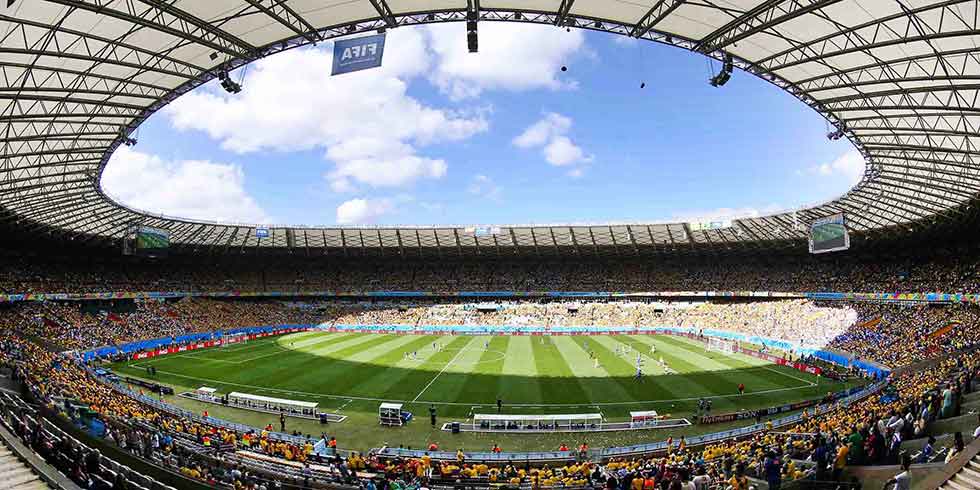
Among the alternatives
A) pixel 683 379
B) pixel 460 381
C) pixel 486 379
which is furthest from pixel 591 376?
pixel 460 381

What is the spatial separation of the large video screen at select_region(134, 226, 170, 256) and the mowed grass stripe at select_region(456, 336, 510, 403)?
3143 cm

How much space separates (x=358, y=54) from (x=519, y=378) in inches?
1003

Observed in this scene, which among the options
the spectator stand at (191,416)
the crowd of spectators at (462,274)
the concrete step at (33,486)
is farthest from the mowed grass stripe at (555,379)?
the crowd of spectators at (462,274)

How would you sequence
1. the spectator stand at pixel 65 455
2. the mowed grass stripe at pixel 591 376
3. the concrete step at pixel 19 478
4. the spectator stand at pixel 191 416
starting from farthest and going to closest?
the mowed grass stripe at pixel 591 376 → the spectator stand at pixel 191 416 → the spectator stand at pixel 65 455 → the concrete step at pixel 19 478

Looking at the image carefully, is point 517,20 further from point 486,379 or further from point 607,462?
point 486,379

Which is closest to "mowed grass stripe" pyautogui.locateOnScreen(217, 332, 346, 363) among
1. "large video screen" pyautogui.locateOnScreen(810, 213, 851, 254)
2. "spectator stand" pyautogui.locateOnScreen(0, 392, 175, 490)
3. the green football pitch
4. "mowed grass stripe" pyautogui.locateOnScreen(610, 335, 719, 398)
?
the green football pitch

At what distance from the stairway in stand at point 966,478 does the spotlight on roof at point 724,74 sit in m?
14.7

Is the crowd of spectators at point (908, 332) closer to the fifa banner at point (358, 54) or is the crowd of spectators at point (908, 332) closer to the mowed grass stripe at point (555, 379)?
the mowed grass stripe at point (555, 379)

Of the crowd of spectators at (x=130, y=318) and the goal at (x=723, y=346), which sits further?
the goal at (x=723, y=346)

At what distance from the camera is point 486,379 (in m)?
36.4

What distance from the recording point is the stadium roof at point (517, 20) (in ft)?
56.1

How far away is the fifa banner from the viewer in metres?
16.8

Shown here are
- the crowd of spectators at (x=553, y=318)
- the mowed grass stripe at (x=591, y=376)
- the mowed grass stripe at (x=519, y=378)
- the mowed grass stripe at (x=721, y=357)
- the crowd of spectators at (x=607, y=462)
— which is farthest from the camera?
the mowed grass stripe at (x=721, y=357)

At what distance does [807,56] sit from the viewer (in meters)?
21.1
